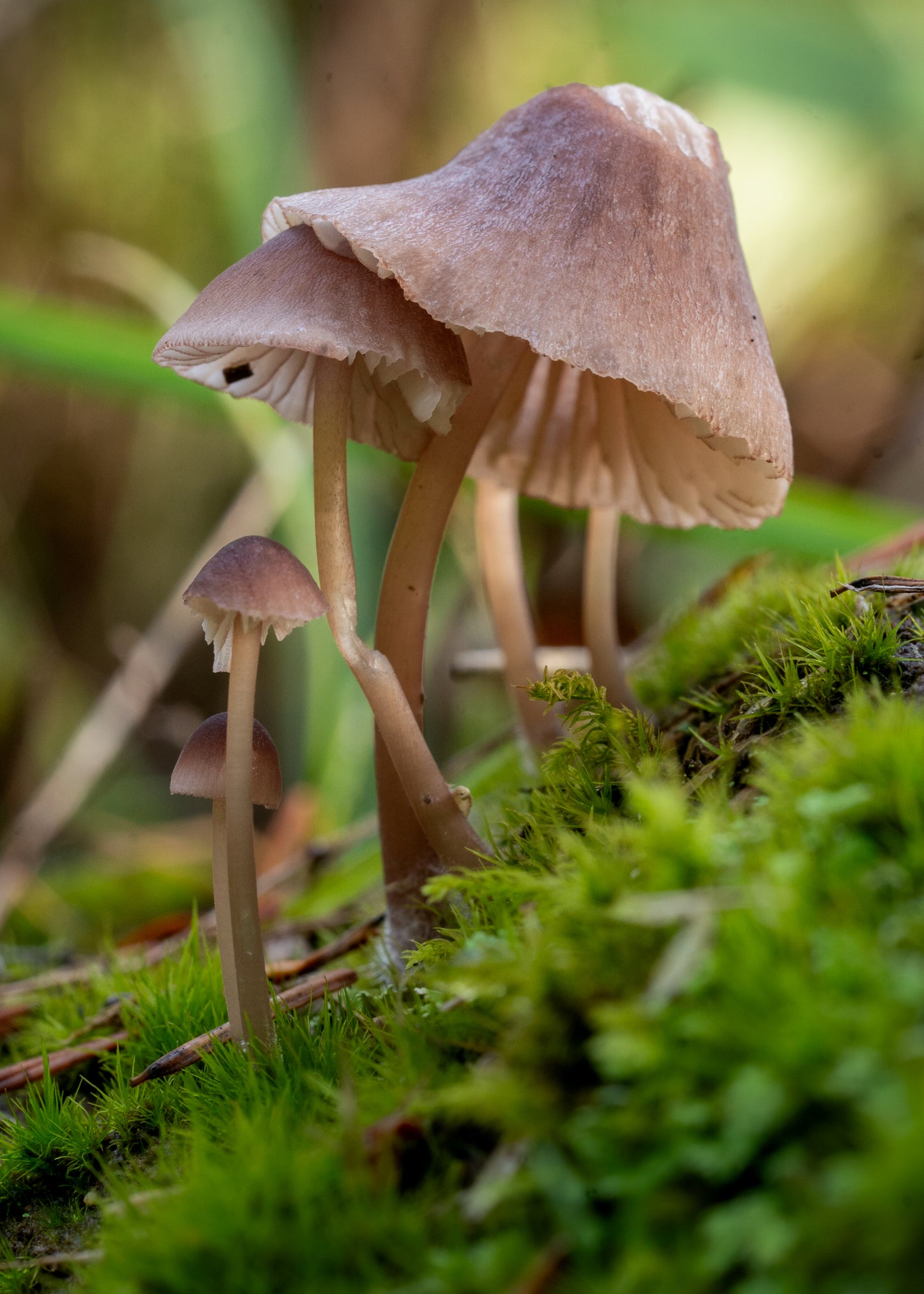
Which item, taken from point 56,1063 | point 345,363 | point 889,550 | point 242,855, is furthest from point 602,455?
point 56,1063

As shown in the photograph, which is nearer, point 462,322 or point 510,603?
point 462,322

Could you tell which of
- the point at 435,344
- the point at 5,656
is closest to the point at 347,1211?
the point at 435,344

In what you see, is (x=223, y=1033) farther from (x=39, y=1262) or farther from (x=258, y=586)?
(x=258, y=586)

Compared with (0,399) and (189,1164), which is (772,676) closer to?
(189,1164)

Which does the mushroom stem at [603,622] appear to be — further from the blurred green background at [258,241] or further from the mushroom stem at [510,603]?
the blurred green background at [258,241]

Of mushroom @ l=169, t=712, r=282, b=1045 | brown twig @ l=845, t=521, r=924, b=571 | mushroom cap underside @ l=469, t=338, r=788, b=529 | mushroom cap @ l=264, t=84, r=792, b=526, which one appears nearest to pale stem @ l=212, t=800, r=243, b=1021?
mushroom @ l=169, t=712, r=282, b=1045

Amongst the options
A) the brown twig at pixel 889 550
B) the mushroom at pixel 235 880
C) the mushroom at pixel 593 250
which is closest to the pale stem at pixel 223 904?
the mushroom at pixel 235 880
